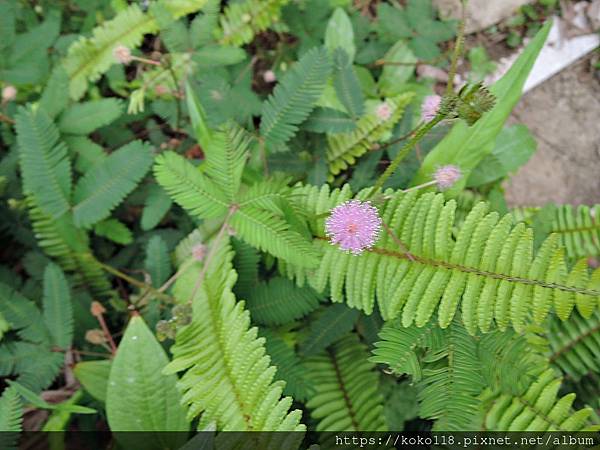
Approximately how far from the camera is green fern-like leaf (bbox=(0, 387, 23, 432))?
1534 millimetres

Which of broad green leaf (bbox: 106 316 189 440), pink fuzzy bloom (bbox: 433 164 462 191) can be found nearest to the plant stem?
pink fuzzy bloom (bbox: 433 164 462 191)

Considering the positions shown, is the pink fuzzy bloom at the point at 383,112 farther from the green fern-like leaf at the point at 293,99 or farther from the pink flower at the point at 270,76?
the pink flower at the point at 270,76

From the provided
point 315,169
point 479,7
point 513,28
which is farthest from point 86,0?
point 513,28

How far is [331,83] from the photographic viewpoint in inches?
85.0

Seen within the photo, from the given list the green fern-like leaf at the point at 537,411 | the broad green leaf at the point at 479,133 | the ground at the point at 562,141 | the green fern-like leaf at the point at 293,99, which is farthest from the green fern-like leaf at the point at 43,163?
the ground at the point at 562,141

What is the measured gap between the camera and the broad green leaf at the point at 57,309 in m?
1.83

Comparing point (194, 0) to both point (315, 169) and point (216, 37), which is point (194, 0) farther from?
point (315, 169)

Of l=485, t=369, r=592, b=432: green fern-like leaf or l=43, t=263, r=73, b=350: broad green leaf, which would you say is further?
l=43, t=263, r=73, b=350: broad green leaf

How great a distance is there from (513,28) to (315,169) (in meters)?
1.61

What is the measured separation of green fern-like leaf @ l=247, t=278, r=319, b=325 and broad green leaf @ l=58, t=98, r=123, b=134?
3.26 ft

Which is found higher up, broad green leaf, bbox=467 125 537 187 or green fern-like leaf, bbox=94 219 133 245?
broad green leaf, bbox=467 125 537 187

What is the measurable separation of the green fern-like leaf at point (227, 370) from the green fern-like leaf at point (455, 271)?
0.29 metres

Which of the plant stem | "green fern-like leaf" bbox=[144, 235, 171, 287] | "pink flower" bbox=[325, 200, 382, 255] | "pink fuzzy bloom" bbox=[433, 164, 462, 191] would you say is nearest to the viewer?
the plant stem

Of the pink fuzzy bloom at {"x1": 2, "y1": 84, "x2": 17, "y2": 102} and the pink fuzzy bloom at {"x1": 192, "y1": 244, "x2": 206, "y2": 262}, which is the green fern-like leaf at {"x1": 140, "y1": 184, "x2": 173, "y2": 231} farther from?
the pink fuzzy bloom at {"x1": 2, "y1": 84, "x2": 17, "y2": 102}
